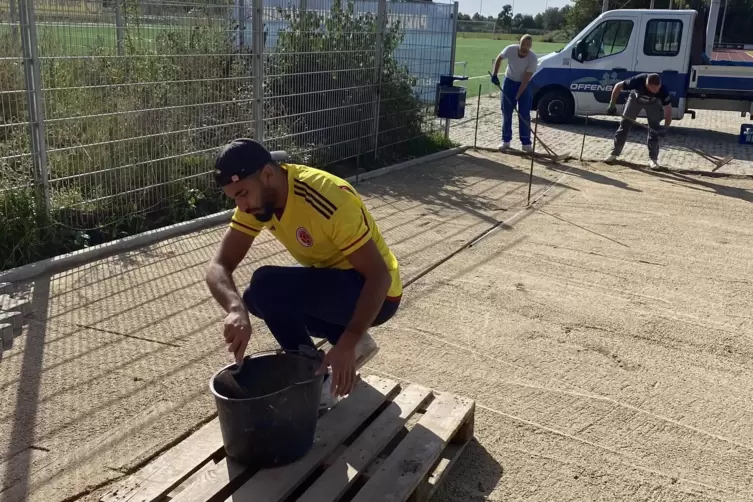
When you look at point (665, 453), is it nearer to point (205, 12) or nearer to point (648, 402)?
point (648, 402)

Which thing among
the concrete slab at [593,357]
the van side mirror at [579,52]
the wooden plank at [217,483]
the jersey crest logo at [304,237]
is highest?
the van side mirror at [579,52]

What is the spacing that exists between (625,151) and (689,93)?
10.6 ft

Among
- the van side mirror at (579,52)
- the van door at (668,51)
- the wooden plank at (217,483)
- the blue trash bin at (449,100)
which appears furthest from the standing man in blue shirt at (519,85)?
the wooden plank at (217,483)

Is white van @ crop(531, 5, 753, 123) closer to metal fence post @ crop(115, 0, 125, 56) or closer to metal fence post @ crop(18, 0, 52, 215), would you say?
metal fence post @ crop(115, 0, 125, 56)

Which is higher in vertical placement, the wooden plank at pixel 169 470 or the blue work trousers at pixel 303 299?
the blue work trousers at pixel 303 299

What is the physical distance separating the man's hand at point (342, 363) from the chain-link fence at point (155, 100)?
145 inches

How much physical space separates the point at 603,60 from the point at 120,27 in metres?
11.7

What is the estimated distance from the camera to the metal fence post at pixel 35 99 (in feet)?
18.8

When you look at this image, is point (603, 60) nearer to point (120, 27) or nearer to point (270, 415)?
point (120, 27)

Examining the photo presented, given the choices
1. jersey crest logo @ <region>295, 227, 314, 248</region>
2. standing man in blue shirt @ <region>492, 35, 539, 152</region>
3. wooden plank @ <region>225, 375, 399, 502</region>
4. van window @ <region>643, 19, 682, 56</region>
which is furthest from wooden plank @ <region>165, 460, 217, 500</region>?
van window @ <region>643, 19, 682, 56</region>

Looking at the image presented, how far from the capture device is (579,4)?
48.2 metres

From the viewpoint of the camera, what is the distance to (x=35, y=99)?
5.83 meters

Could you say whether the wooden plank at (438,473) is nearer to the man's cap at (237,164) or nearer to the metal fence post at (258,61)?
the man's cap at (237,164)

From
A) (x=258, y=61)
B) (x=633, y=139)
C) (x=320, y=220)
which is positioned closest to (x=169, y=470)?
(x=320, y=220)
